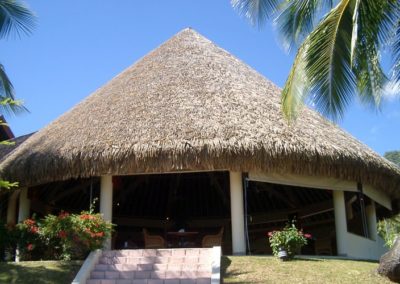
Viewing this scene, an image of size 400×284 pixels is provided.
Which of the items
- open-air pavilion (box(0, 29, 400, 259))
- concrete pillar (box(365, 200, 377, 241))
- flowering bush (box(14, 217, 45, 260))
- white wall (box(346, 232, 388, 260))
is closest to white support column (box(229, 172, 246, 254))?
open-air pavilion (box(0, 29, 400, 259))

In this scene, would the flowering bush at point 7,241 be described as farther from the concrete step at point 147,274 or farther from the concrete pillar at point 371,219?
the concrete pillar at point 371,219

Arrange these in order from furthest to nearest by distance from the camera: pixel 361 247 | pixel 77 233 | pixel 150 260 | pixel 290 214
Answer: pixel 290 214 < pixel 361 247 < pixel 77 233 < pixel 150 260

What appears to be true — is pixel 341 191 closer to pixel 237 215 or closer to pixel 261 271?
pixel 237 215

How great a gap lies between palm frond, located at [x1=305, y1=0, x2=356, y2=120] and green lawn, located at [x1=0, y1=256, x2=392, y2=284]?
2951mm

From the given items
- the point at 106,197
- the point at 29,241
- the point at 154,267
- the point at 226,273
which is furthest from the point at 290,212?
the point at 29,241

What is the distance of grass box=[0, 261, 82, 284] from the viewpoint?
10.7 meters

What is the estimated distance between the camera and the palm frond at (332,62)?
9.97 meters

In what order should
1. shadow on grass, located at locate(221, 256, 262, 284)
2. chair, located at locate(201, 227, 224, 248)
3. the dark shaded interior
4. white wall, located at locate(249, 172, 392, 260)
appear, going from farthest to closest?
1. the dark shaded interior
2. chair, located at locate(201, 227, 224, 248)
3. white wall, located at locate(249, 172, 392, 260)
4. shadow on grass, located at locate(221, 256, 262, 284)

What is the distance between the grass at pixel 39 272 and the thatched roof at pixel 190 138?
2.53m

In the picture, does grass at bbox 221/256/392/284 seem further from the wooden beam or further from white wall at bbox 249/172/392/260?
the wooden beam

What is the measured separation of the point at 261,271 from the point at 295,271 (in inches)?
25.1

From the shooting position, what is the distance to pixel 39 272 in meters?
11.1

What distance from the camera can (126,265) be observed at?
449 inches

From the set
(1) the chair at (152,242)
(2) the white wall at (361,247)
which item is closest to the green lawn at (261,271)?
(2) the white wall at (361,247)
